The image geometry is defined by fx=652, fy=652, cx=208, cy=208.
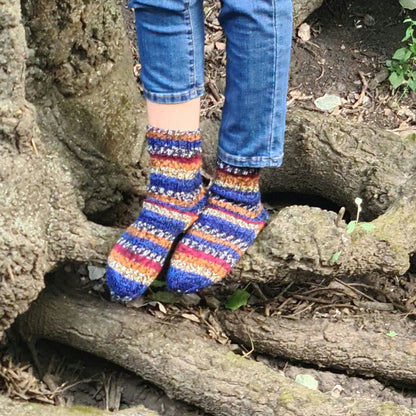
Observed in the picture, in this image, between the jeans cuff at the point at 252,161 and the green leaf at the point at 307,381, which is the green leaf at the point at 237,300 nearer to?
the green leaf at the point at 307,381

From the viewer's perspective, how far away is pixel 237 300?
226 cm

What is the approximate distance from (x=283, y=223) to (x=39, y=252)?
706mm

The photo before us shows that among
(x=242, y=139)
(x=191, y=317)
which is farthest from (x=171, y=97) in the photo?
(x=191, y=317)

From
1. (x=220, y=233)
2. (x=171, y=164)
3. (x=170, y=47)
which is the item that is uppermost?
(x=170, y=47)

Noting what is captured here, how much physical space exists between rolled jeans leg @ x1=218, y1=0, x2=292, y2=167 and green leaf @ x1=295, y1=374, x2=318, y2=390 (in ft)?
2.50

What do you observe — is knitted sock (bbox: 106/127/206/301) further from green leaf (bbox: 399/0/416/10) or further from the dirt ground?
green leaf (bbox: 399/0/416/10)

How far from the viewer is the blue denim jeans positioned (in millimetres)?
1717

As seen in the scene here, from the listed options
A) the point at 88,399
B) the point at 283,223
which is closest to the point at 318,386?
the point at 283,223

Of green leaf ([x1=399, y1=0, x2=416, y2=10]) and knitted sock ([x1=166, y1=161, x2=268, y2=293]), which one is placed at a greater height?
green leaf ([x1=399, y1=0, x2=416, y2=10])

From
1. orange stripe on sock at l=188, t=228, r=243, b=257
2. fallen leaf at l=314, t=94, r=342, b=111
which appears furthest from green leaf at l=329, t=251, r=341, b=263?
fallen leaf at l=314, t=94, r=342, b=111

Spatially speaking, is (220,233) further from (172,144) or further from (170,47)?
(170,47)

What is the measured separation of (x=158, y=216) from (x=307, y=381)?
778 mm

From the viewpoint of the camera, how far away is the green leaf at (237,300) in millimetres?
2254

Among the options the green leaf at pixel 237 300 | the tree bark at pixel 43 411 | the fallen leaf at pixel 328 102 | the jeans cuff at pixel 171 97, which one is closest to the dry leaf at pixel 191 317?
the green leaf at pixel 237 300
